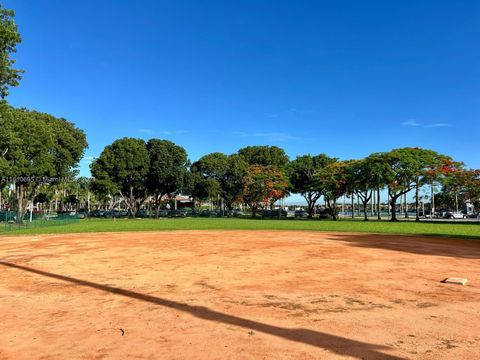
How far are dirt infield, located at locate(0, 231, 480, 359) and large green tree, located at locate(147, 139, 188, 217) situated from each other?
47.4 meters

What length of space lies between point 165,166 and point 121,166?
23.3ft

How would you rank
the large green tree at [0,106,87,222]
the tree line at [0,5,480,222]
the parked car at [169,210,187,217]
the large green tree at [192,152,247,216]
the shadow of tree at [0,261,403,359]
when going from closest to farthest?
the shadow of tree at [0,261,403,359] < the large green tree at [0,106,87,222] < the tree line at [0,5,480,222] < the large green tree at [192,152,247,216] < the parked car at [169,210,187,217]

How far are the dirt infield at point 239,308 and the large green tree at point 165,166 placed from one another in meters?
47.4

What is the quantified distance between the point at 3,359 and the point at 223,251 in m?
12.3

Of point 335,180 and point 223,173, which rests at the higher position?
point 223,173

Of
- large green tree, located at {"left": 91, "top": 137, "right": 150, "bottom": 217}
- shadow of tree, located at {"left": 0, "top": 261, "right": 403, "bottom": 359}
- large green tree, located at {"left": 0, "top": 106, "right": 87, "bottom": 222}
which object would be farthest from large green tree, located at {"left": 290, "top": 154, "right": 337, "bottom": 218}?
shadow of tree, located at {"left": 0, "top": 261, "right": 403, "bottom": 359}

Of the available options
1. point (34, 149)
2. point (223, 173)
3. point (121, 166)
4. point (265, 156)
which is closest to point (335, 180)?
point (265, 156)

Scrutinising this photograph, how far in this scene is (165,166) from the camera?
203ft

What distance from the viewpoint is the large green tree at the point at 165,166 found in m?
61.8

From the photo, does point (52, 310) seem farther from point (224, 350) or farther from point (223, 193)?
point (223, 193)

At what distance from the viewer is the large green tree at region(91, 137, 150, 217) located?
5834cm

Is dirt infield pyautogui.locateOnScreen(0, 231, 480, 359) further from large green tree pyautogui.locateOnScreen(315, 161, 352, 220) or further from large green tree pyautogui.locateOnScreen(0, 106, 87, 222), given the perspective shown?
large green tree pyautogui.locateOnScreen(315, 161, 352, 220)

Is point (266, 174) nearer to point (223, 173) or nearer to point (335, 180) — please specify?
point (223, 173)

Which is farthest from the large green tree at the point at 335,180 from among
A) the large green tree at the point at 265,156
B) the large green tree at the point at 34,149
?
the large green tree at the point at 34,149
